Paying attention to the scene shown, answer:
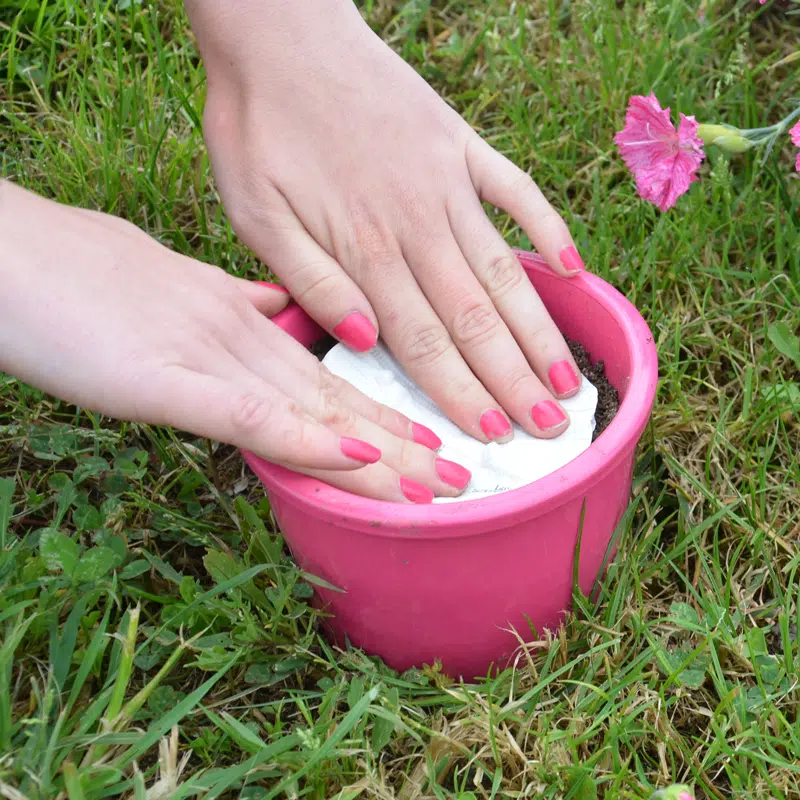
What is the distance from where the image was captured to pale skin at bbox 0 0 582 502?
4.30 ft

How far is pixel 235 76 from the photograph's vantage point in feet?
5.46

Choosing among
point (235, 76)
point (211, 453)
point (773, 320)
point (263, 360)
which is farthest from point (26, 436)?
point (773, 320)

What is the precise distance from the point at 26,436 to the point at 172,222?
55 centimetres

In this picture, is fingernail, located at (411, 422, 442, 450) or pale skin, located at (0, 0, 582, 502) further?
fingernail, located at (411, 422, 442, 450)

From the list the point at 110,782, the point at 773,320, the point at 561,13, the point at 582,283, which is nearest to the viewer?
the point at 110,782

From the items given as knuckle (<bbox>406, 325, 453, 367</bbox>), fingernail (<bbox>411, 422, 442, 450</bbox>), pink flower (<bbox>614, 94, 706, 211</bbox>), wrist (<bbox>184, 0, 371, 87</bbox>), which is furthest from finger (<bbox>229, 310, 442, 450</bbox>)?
pink flower (<bbox>614, 94, 706, 211</bbox>)

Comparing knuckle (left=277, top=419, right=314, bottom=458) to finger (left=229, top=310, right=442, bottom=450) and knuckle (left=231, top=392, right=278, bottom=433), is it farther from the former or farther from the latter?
finger (left=229, top=310, right=442, bottom=450)

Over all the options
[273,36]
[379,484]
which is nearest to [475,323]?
[379,484]

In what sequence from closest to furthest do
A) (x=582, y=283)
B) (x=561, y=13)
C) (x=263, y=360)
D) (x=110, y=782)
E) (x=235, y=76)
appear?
(x=110, y=782) → (x=263, y=360) → (x=582, y=283) → (x=235, y=76) → (x=561, y=13)

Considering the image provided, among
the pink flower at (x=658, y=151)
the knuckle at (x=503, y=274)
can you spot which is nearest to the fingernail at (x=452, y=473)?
the knuckle at (x=503, y=274)

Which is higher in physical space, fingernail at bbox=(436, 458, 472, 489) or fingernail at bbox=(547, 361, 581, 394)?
fingernail at bbox=(547, 361, 581, 394)

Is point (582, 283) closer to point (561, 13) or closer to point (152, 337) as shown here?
point (152, 337)

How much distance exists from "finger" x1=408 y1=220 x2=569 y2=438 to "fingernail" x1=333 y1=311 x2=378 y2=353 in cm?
12

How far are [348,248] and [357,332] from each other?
0.51ft
